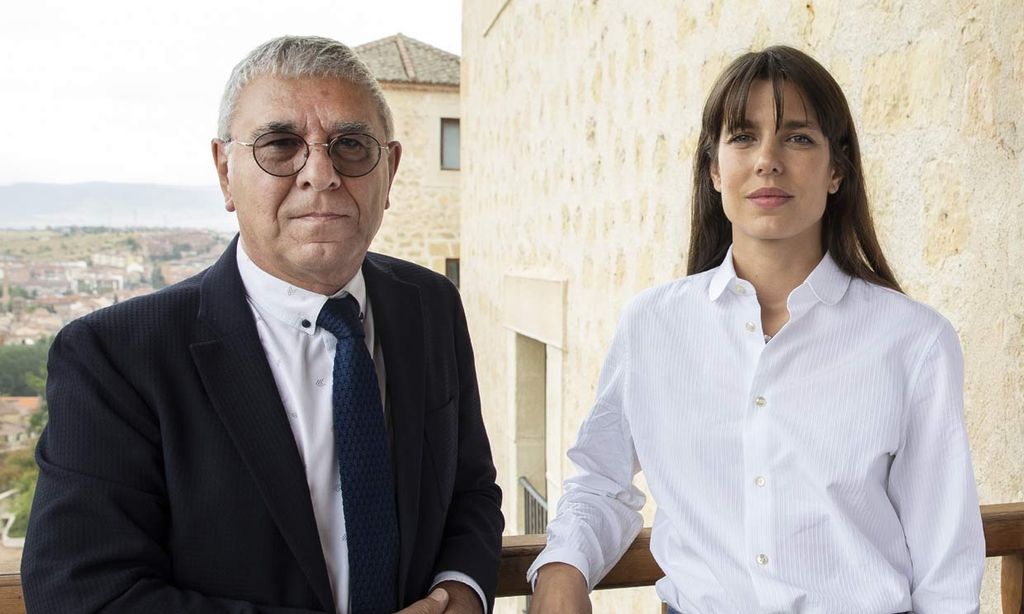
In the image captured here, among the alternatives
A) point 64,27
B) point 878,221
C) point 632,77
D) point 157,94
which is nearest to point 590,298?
point 632,77

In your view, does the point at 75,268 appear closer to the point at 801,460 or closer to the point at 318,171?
the point at 318,171

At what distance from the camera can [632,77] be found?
3.78 metres

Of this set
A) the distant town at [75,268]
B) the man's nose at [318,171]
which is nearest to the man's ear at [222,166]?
the man's nose at [318,171]

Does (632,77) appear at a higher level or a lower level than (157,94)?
lower

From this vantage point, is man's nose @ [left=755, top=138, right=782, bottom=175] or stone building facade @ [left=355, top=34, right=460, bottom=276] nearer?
man's nose @ [left=755, top=138, right=782, bottom=175]

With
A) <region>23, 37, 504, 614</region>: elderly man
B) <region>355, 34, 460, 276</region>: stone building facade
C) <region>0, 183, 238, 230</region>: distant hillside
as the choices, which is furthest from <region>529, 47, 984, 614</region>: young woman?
<region>0, 183, 238, 230</region>: distant hillside

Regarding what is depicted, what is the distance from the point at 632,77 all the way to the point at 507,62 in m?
2.86

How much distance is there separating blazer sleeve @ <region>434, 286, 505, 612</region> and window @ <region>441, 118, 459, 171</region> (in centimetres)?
1171

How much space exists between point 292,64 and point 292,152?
0.40 feet

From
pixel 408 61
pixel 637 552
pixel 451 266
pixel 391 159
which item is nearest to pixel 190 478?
pixel 391 159

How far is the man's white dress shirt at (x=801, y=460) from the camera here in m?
1.09

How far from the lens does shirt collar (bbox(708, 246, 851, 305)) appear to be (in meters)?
1.21

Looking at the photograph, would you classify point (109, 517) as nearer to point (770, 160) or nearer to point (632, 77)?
point (770, 160)

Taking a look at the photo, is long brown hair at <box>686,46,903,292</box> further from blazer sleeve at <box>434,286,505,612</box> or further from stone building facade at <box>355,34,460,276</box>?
stone building facade at <box>355,34,460,276</box>
